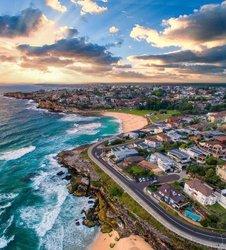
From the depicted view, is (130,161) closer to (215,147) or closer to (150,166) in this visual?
(150,166)

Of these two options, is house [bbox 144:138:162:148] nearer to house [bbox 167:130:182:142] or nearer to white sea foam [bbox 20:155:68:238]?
house [bbox 167:130:182:142]

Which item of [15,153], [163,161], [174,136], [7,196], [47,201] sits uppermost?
[163,161]

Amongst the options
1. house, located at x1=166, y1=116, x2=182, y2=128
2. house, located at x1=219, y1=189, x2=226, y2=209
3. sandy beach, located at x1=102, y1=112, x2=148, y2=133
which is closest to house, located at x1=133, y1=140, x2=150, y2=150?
house, located at x1=166, y1=116, x2=182, y2=128

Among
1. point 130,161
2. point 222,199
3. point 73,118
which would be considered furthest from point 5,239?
point 73,118

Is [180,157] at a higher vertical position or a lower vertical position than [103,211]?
higher

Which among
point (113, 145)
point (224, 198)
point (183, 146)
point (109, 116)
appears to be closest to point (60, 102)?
point (109, 116)

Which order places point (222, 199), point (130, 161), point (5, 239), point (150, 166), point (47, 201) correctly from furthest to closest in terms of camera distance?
1. point (130, 161)
2. point (150, 166)
3. point (47, 201)
4. point (222, 199)
5. point (5, 239)

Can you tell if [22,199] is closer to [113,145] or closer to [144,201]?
[144,201]
